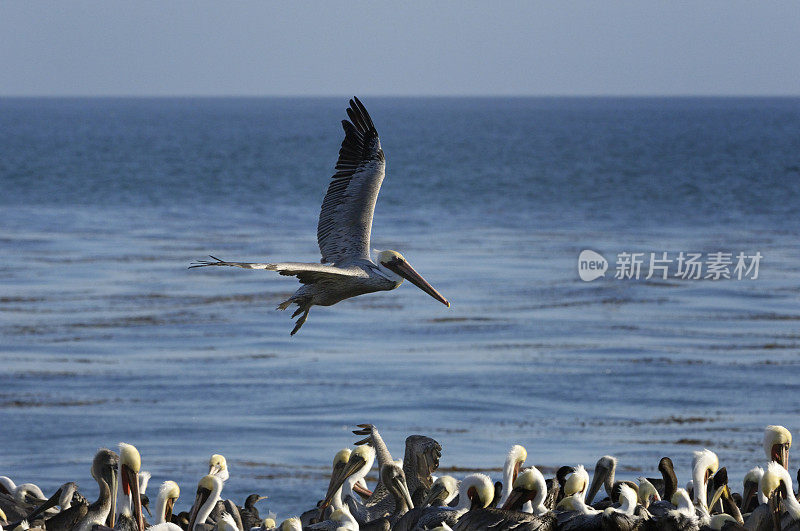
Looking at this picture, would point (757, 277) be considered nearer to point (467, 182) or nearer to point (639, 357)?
point (639, 357)

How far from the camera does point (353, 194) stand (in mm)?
11070

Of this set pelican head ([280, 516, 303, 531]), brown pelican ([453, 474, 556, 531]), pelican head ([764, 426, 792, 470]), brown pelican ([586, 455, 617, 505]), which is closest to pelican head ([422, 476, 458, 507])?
brown pelican ([453, 474, 556, 531])

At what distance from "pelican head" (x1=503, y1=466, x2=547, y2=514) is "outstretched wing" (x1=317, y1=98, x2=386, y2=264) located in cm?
201

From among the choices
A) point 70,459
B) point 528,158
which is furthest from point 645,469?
point 528,158

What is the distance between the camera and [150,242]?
36.6 meters

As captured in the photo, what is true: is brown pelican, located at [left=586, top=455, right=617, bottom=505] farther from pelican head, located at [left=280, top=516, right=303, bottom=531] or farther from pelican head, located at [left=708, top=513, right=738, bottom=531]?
pelican head, located at [left=280, top=516, right=303, bottom=531]

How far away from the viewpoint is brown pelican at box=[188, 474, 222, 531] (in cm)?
989

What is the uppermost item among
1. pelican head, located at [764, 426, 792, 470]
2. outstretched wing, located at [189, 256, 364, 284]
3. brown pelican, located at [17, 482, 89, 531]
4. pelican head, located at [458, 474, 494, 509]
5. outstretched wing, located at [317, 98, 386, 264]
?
outstretched wing, located at [317, 98, 386, 264]

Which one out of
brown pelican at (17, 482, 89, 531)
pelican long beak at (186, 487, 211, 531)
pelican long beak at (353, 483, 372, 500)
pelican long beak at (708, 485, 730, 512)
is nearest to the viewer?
brown pelican at (17, 482, 89, 531)

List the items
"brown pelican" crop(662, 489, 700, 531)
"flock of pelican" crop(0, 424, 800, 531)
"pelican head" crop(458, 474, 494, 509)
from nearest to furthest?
"brown pelican" crop(662, 489, 700, 531) → "flock of pelican" crop(0, 424, 800, 531) → "pelican head" crop(458, 474, 494, 509)

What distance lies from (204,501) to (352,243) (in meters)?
2.15

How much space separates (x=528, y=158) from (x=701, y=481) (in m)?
84.3

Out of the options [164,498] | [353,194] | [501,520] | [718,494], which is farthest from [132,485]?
[718,494]

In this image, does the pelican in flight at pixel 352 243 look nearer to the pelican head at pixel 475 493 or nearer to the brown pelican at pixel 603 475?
the pelican head at pixel 475 493
